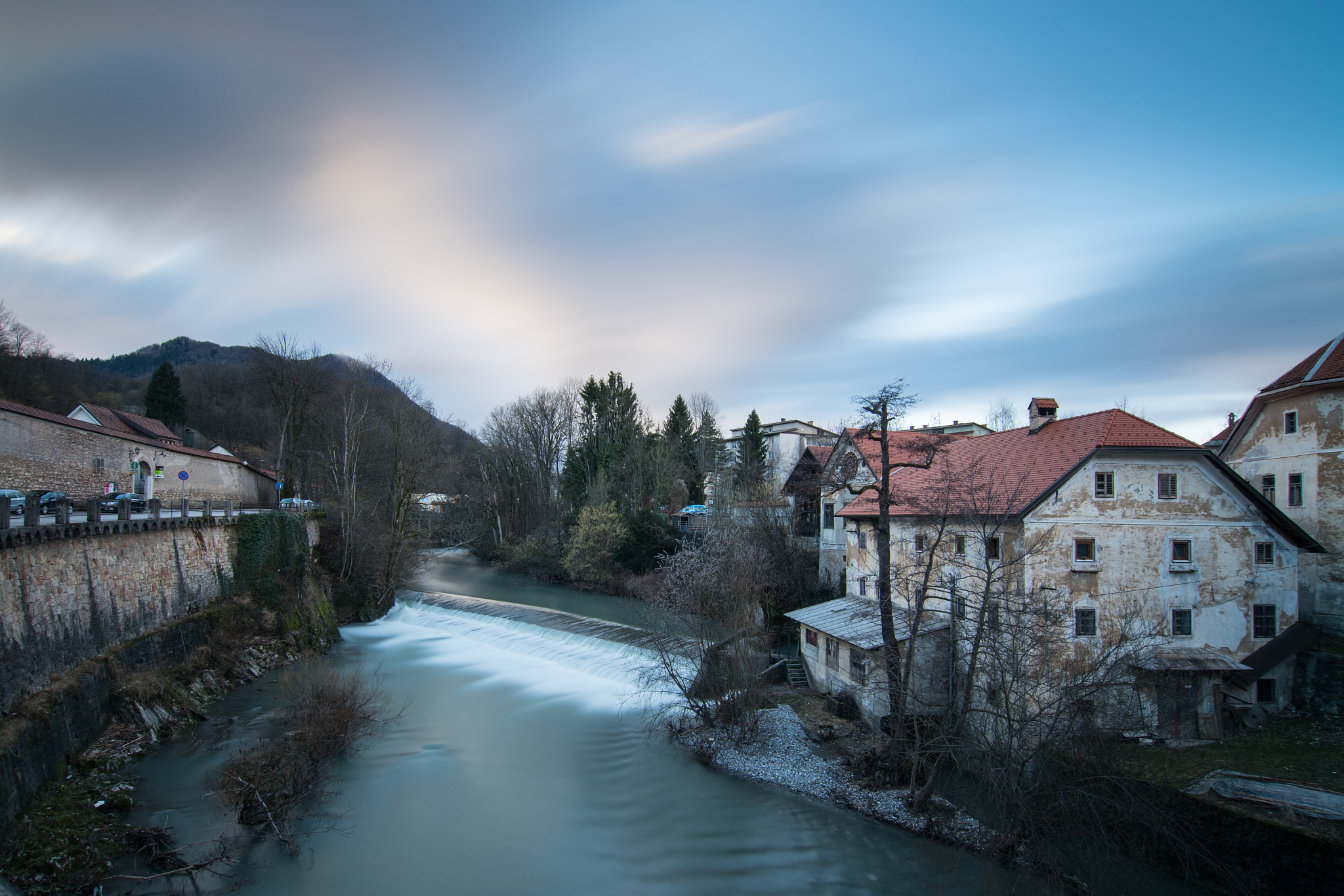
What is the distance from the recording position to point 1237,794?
1152cm

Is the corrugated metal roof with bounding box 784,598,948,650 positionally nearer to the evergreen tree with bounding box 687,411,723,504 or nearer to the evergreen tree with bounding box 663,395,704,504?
the evergreen tree with bounding box 687,411,723,504

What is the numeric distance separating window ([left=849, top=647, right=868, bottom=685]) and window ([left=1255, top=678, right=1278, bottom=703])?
9.57 m

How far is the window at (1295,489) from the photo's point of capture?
1834 centimetres

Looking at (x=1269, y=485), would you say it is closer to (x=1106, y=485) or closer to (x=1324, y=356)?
(x=1324, y=356)

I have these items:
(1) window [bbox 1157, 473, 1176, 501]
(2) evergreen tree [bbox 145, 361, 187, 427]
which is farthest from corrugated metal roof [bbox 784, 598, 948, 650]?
(2) evergreen tree [bbox 145, 361, 187, 427]

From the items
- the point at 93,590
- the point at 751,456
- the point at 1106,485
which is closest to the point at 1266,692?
the point at 1106,485

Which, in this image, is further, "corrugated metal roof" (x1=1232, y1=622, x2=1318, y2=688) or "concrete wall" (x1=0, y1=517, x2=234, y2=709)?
"corrugated metal roof" (x1=1232, y1=622, x2=1318, y2=688)

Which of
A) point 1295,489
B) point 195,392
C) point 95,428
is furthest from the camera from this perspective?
point 195,392

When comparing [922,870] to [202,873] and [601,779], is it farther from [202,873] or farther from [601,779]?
[202,873]

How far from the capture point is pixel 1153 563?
15.1m

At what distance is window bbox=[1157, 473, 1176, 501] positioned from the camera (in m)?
15.2

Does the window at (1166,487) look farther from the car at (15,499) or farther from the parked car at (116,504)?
the parked car at (116,504)

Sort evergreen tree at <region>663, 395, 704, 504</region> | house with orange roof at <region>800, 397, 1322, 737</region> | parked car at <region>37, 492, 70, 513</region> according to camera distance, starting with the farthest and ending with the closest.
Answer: evergreen tree at <region>663, 395, 704, 504</region>, parked car at <region>37, 492, 70, 513</region>, house with orange roof at <region>800, 397, 1322, 737</region>

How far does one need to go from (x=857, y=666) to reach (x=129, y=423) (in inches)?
1658
